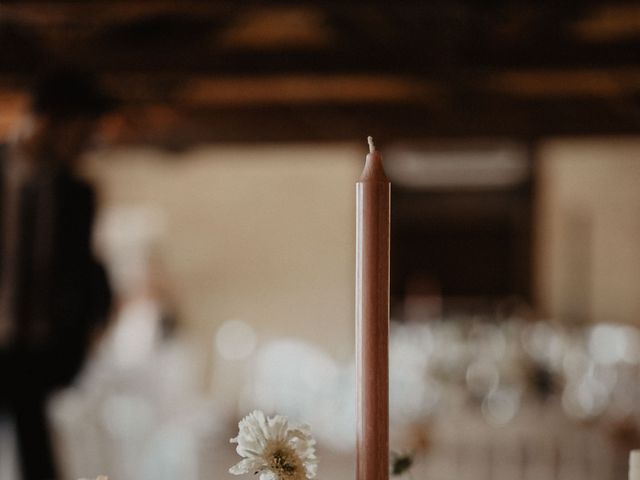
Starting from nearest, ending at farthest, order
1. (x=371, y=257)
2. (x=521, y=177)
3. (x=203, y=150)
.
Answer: (x=371, y=257) < (x=203, y=150) < (x=521, y=177)

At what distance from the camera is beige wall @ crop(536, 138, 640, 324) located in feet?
32.6

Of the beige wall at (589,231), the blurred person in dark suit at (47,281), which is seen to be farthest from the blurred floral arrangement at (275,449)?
the beige wall at (589,231)

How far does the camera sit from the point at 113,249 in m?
10.5

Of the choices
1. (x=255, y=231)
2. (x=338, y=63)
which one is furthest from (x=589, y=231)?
(x=338, y=63)

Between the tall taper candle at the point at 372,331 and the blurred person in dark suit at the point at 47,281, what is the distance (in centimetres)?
400

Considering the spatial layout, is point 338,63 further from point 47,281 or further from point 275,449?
point 275,449

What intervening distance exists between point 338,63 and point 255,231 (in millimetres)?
5268

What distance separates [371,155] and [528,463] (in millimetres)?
3239

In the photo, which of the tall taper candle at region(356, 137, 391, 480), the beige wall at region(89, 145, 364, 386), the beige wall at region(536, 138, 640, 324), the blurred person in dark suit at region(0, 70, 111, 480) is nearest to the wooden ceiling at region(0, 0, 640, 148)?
the blurred person in dark suit at region(0, 70, 111, 480)

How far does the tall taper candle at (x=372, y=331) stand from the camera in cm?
77

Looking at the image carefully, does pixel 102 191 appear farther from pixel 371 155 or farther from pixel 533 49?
pixel 371 155

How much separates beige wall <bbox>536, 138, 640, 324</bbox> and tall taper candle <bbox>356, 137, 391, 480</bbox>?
9327 mm

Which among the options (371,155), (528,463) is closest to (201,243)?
(528,463)

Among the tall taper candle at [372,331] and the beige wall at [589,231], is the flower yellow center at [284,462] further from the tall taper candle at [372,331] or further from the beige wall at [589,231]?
the beige wall at [589,231]
